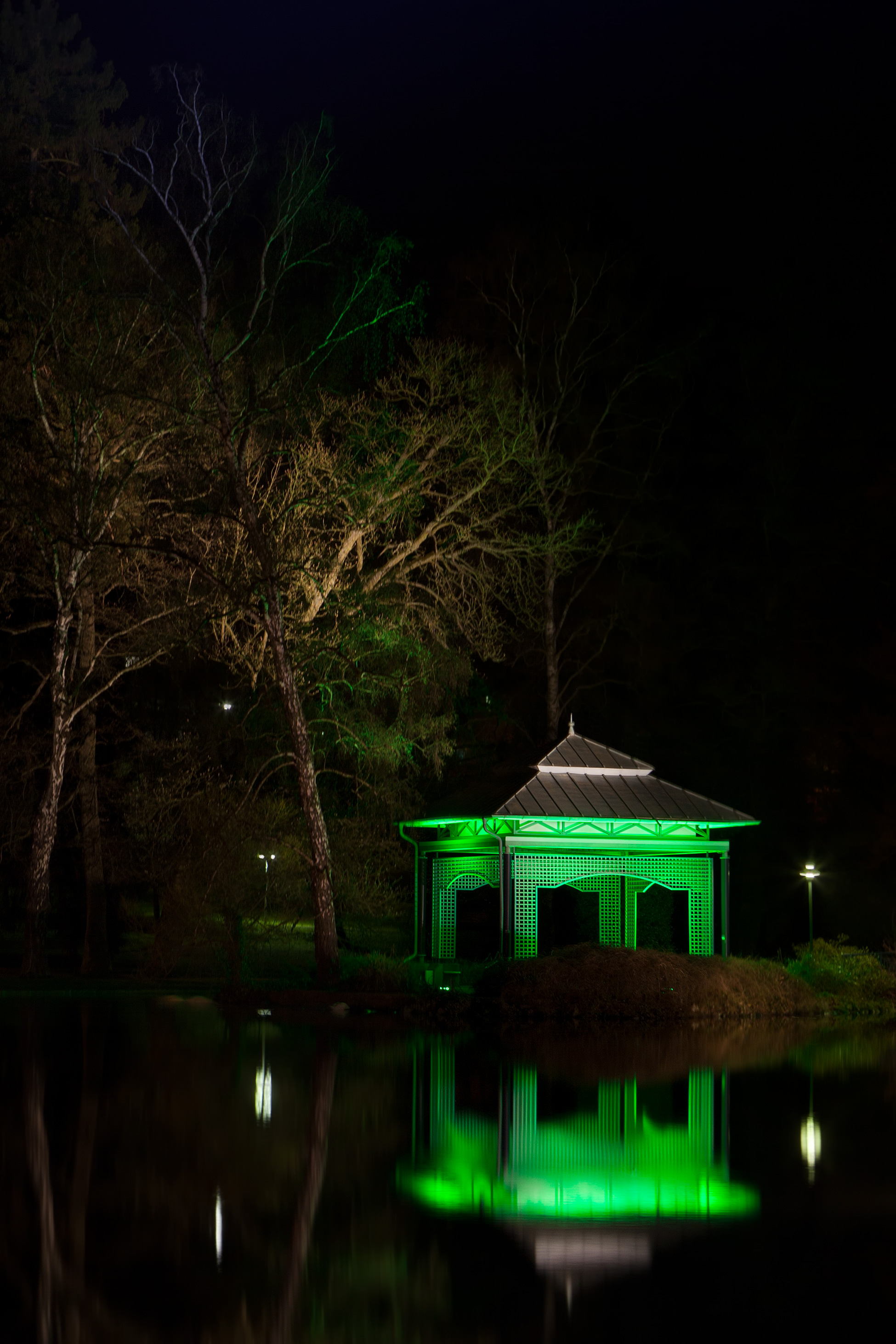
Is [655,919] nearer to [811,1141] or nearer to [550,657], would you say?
[550,657]

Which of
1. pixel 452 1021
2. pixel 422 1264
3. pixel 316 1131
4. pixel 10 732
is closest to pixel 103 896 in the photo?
pixel 10 732

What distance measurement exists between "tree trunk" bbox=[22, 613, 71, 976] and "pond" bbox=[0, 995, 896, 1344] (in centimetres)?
1157

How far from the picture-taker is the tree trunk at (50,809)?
1037 inches

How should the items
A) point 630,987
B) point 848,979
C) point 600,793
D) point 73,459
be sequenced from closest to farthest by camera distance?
point 630,987
point 848,979
point 600,793
point 73,459

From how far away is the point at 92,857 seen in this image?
98.5 ft

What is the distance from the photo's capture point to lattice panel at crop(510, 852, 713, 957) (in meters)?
23.8

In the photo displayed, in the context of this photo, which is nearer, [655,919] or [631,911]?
[631,911]

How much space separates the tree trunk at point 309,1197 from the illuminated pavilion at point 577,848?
31.2ft

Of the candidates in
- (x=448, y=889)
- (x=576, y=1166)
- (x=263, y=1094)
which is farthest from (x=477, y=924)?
(x=576, y=1166)

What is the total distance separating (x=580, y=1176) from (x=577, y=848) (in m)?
15.1

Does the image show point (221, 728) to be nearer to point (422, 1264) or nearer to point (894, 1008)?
point (894, 1008)

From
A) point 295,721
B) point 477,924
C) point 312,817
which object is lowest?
point 477,924

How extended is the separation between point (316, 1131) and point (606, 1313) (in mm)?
4831

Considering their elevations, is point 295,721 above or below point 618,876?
above
